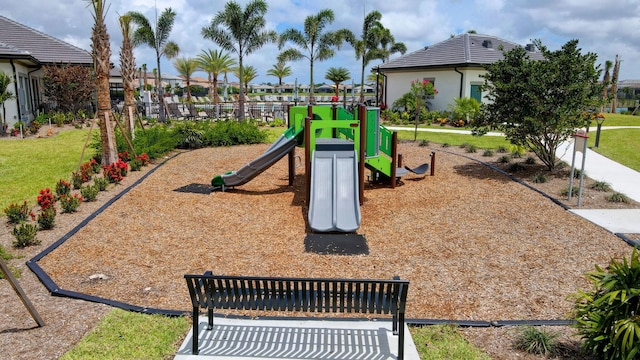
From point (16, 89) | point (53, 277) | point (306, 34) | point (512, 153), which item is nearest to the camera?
point (53, 277)

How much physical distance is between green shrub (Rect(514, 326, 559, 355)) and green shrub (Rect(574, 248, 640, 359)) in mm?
308

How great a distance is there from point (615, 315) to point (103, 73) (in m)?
11.9

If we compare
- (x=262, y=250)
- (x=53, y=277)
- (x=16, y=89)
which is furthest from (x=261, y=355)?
(x=16, y=89)

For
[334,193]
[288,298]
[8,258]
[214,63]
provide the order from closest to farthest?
[288,298] → [8,258] → [334,193] → [214,63]

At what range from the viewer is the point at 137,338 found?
425 centimetres

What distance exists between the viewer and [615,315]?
3.55 m

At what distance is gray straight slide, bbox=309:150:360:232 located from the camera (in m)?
7.38

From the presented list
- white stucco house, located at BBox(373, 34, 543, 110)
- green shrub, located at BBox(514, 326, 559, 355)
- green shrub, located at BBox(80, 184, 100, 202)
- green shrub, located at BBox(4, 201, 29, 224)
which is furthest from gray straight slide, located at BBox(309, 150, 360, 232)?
white stucco house, located at BBox(373, 34, 543, 110)

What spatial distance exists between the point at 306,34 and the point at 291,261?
100 feet

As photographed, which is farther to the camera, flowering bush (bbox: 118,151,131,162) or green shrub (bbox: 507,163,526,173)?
flowering bush (bbox: 118,151,131,162)

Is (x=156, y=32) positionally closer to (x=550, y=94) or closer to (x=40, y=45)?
(x=40, y=45)

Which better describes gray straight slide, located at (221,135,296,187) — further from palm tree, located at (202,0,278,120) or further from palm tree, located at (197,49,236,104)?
palm tree, located at (197,49,236,104)

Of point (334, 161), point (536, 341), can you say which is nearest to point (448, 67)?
point (334, 161)

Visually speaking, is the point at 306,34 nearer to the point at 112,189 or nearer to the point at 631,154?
the point at 631,154
